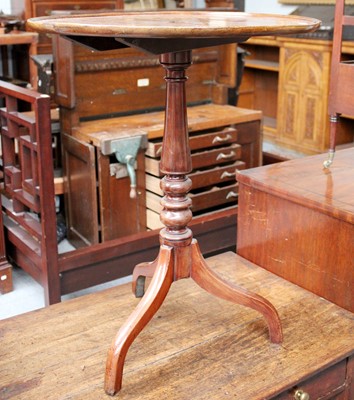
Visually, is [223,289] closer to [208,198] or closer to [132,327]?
[132,327]

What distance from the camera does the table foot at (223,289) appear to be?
1540 millimetres

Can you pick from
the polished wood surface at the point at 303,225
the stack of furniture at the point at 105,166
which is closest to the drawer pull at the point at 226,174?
the stack of furniture at the point at 105,166

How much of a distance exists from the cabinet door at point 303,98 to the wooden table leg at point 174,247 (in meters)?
3.66

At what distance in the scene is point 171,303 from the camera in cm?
183

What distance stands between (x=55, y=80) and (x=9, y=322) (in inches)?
63.5

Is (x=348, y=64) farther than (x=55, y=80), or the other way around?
(x=55, y=80)

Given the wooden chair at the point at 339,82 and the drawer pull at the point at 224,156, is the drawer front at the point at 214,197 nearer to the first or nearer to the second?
the drawer pull at the point at 224,156

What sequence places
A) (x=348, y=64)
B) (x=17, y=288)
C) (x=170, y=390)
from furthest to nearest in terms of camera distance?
(x=17, y=288)
(x=348, y=64)
(x=170, y=390)

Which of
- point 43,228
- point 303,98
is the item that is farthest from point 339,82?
point 303,98

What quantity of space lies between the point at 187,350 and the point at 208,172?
1.61 metres

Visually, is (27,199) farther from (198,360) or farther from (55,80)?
(198,360)

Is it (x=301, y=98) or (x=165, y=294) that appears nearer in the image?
(x=165, y=294)

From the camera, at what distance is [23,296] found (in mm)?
2703

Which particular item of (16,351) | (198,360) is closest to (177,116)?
(198,360)
